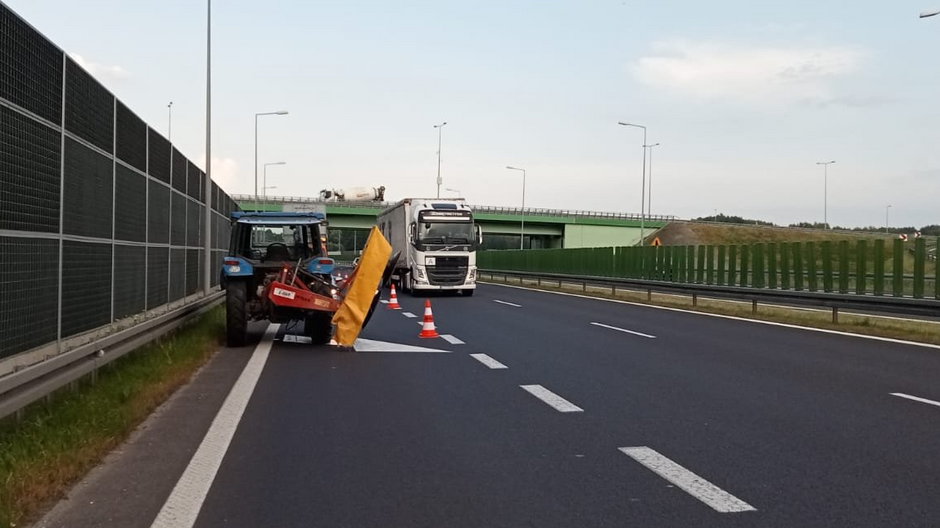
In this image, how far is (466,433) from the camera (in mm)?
7133

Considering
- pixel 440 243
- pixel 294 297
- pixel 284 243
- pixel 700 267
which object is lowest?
pixel 294 297

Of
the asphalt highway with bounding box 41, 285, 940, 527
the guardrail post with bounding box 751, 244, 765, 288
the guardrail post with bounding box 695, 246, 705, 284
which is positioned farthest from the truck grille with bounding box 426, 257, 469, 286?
the asphalt highway with bounding box 41, 285, 940, 527

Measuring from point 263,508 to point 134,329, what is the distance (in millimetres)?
6346

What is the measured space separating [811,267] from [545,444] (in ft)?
60.6

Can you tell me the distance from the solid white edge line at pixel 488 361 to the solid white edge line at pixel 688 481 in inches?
201

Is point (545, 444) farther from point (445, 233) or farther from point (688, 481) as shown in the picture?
point (445, 233)

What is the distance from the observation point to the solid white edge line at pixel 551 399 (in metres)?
8.27

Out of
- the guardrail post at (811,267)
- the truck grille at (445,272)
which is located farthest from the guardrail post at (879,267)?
the truck grille at (445,272)

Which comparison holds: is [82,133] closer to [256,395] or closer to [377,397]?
[256,395]

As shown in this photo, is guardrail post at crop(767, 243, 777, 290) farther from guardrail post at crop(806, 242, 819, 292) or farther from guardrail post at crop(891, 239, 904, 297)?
guardrail post at crop(891, 239, 904, 297)

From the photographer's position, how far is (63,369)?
7840 mm

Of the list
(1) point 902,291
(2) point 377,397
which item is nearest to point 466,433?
(2) point 377,397

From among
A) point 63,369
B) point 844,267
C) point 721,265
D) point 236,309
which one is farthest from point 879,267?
point 63,369

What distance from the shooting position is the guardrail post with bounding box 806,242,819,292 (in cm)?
2223
